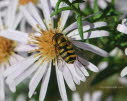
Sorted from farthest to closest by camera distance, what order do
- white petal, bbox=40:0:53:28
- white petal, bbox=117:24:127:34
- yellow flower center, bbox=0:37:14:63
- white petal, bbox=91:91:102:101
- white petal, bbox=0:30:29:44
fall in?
white petal, bbox=91:91:102:101
yellow flower center, bbox=0:37:14:63
white petal, bbox=0:30:29:44
white petal, bbox=40:0:53:28
white petal, bbox=117:24:127:34

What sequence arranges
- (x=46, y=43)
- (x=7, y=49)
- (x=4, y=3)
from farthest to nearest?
(x=4, y=3) < (x=7, y=49) < (x=46, y=43)

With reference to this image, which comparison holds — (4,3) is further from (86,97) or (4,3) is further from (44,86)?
(44,86)

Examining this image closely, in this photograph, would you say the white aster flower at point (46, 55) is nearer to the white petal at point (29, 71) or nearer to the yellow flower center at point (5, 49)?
the white petal at point (29, 71)

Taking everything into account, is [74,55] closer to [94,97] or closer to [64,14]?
[64,14]

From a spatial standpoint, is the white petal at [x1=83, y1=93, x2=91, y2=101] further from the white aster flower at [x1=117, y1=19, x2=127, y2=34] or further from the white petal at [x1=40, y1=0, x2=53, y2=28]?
the white aster flower at [x1=117, y1=19, x2=127, y2=34]

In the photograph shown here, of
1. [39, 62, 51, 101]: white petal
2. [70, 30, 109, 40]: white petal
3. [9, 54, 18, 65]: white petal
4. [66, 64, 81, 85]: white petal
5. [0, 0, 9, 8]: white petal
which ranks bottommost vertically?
[39, 62, 51, 101]: white petal

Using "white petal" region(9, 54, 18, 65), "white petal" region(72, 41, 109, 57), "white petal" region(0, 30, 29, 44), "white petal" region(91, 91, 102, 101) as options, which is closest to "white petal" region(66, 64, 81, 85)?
"white petal" region(72, 41, 109, 57)

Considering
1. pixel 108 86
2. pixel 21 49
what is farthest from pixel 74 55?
pixel 108 86

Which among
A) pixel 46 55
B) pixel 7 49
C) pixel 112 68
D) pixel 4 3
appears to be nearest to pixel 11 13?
pixel 7 49

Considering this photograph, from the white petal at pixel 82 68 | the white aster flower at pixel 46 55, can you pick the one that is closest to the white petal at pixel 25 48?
the white aster flower at pixel 46 55
